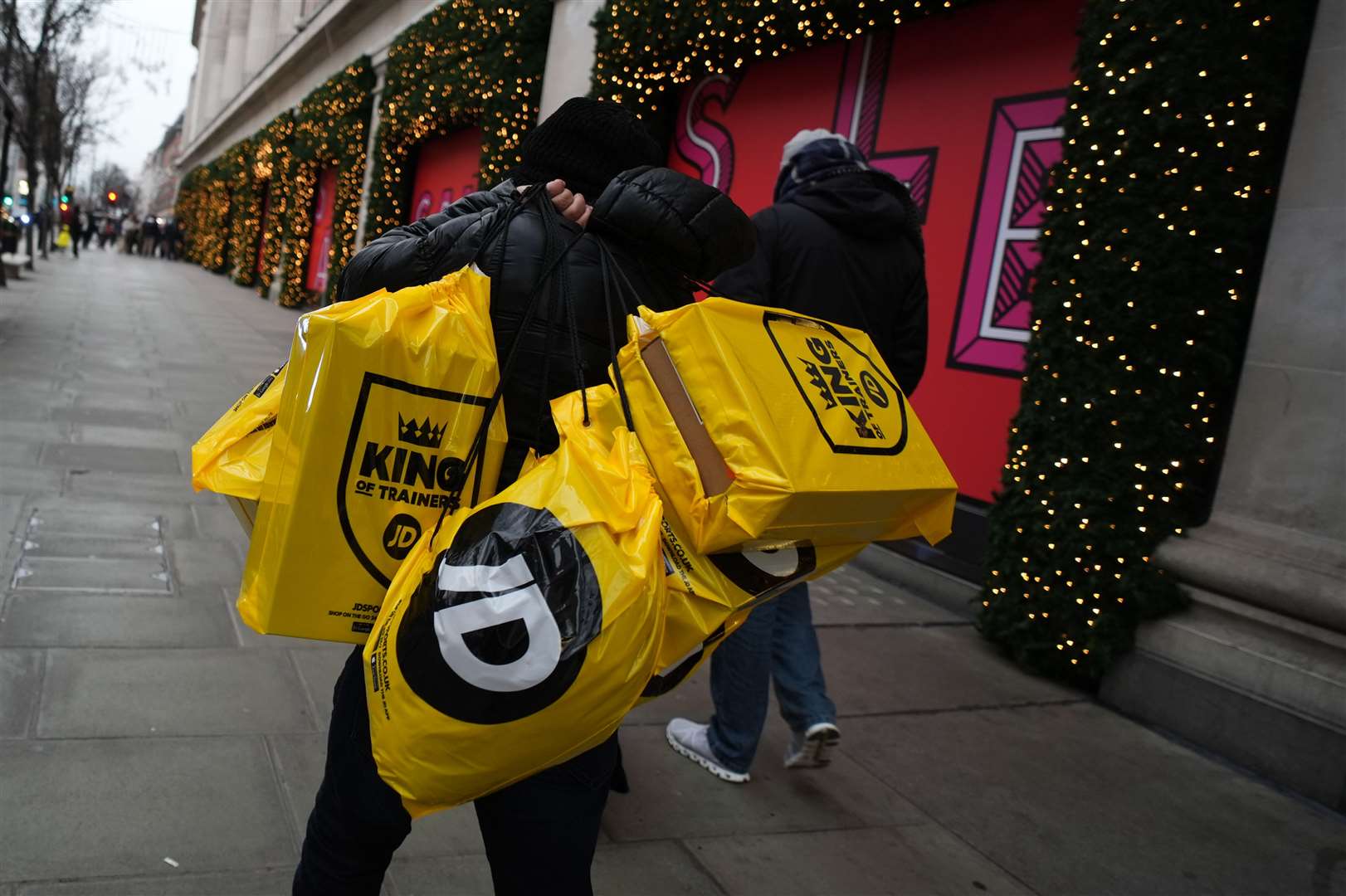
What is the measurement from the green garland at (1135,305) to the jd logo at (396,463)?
3556mm

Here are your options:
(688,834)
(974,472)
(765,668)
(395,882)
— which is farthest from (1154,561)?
(395,882)

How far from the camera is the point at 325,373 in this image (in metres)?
1.44

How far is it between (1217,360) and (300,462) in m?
3.91

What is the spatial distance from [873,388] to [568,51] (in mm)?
9687

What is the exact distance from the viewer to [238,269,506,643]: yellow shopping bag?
57.2 inches

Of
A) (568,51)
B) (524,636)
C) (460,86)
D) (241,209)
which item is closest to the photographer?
(524,636)

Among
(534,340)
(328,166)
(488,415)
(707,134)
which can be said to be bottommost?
(488,415)

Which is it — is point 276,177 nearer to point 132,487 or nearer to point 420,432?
point 132,487

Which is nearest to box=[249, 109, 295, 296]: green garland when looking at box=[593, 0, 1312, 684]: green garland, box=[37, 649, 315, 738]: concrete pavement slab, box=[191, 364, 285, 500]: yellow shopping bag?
box=[37, 649, 315, 738]: concrete pavement slab

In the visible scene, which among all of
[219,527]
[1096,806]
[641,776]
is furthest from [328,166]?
[1096,806]

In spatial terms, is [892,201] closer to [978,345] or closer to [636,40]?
[978,345]

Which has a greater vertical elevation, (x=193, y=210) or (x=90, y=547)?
(x=193, y=210)

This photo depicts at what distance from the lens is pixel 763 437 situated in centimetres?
136

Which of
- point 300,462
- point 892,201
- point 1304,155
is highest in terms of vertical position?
point 1304,155
